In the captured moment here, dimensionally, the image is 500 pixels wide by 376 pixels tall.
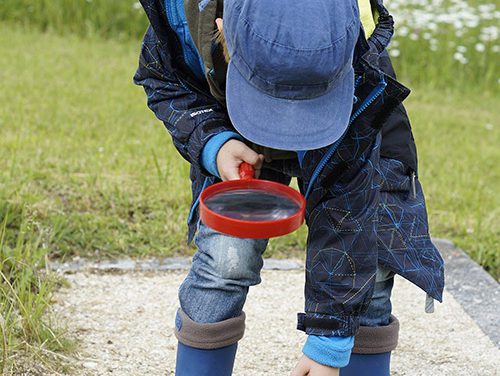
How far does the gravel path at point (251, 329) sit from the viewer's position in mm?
2736

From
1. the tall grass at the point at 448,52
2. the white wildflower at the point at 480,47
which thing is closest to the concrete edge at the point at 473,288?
the tall grass at the point at 448,52

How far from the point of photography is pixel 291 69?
1714 mm

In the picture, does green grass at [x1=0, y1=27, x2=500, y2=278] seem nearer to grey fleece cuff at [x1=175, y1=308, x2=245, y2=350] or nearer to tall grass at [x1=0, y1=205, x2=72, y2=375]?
tall grass at [x1=0, y1=205, x2=72, y2=375]

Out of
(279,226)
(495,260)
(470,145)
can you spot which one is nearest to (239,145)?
(279,226)

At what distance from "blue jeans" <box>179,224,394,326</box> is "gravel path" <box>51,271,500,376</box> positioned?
57cm

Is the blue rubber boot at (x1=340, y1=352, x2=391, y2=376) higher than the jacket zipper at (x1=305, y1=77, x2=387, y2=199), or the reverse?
the jacket zipper at (x1=305, y1=77, x2=387, y2=199)

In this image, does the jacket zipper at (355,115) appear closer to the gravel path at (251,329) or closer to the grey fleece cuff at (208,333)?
the grey fleece cuff at (208,333)

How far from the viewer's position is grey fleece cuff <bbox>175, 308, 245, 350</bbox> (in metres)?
2.14

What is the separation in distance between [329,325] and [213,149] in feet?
1.42

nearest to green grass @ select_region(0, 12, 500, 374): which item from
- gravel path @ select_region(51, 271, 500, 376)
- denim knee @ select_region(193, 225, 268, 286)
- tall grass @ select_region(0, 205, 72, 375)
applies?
tall grass @ select_region(0, 205, 72, 375)

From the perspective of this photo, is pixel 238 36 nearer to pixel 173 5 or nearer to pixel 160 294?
pixel 173 5

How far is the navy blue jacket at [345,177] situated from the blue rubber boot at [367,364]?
20 cm

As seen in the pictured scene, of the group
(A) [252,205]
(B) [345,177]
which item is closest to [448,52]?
(B) [345,177]

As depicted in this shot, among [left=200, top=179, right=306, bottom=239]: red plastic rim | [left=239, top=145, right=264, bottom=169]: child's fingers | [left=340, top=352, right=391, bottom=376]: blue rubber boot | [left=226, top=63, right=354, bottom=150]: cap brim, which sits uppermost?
[left=226, top=63, right=354, bottom=150]: cap brim
